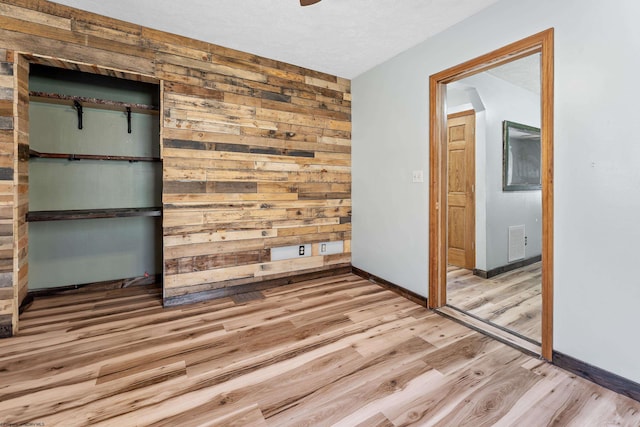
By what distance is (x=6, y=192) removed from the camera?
84.2 inches

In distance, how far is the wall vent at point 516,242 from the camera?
3982mm

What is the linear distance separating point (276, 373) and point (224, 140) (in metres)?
2.21

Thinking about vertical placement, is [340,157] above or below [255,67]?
below

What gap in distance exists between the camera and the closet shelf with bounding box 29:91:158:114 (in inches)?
104

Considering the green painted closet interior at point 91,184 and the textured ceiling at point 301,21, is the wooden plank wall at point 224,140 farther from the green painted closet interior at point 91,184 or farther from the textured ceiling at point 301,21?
the green painted closet interior at point 91,184

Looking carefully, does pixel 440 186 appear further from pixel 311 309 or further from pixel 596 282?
pixel 311 309

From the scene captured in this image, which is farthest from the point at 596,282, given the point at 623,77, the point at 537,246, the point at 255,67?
the point at 255,67

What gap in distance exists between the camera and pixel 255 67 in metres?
3.12

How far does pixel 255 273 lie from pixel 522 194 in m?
3.80

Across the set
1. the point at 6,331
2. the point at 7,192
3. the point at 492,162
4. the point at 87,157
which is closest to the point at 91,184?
the point at 87,157

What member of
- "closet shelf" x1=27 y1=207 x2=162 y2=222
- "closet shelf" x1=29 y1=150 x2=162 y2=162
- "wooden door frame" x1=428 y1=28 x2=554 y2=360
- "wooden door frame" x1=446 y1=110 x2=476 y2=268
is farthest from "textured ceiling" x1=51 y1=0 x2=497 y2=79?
"closet shelf" x1=27 y1=207 x2=162 y2=222

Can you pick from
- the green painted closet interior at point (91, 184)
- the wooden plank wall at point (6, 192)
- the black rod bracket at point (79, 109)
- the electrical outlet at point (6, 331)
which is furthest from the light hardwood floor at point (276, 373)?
the black rod bracket at point (79, 109)

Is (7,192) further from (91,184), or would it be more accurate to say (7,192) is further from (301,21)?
(301,21)

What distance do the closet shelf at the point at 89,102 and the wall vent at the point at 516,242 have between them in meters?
4.62
